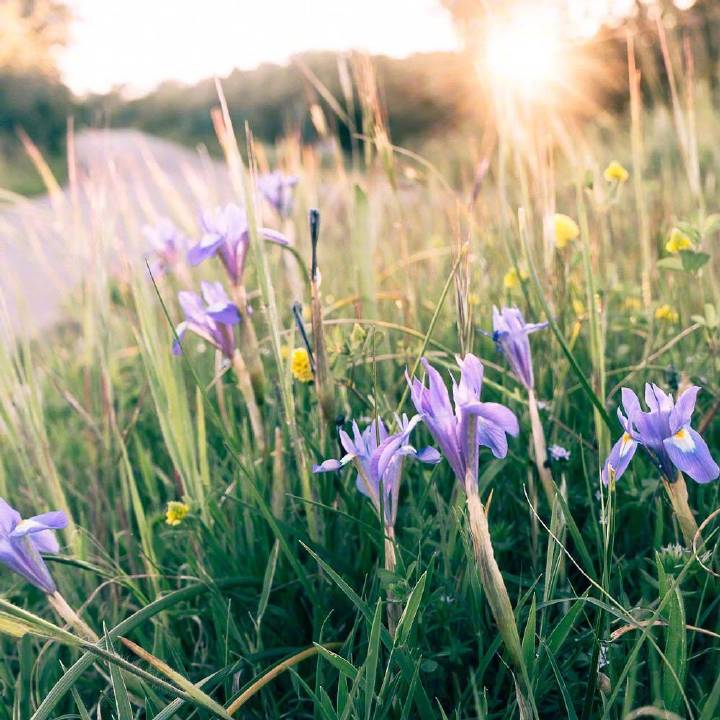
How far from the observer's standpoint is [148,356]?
100 centimetres

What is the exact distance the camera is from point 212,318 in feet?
3.34

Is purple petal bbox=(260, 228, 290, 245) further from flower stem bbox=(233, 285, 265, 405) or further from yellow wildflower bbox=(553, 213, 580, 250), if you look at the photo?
yellow wildflower bbox=(553, 213, 580, 250)

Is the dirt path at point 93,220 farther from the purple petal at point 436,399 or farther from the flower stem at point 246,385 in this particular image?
the purple petal at point 436,399

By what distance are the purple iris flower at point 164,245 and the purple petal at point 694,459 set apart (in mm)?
1303

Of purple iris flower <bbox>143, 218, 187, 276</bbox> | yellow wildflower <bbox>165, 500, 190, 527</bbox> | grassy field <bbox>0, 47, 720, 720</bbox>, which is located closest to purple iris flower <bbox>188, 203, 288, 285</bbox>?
grassy field <bbox>0, 47, 720, 720</bbox>

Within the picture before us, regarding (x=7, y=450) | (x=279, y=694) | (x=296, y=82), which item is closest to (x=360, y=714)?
(x=279, y=694)

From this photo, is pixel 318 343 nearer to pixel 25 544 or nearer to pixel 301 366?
pixel 301 366

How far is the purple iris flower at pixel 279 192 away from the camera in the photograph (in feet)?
5.27

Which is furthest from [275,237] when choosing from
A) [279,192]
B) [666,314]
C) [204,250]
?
[666,314]

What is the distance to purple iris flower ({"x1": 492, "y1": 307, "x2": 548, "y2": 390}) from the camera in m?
0.91

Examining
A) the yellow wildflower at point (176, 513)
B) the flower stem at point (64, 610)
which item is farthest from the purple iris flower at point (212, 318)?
the flower stem at point (64, 610)

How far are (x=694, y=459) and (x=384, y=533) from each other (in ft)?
1.00

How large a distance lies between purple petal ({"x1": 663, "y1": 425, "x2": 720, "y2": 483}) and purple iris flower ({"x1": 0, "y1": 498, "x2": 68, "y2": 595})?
0.59m

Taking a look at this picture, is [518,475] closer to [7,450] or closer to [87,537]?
[87,537]
